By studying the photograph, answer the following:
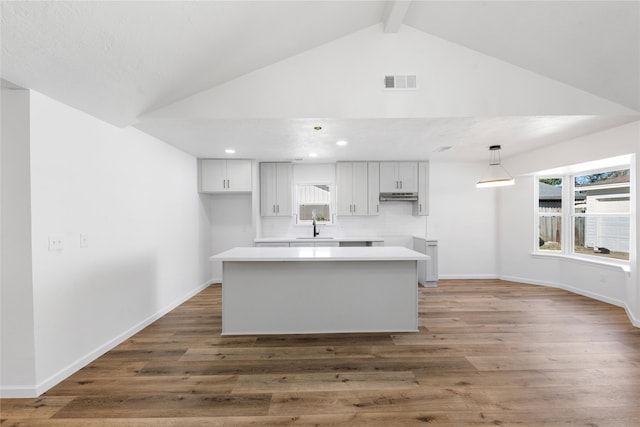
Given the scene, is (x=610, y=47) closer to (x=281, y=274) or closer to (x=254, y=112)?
(x=254, y=112)

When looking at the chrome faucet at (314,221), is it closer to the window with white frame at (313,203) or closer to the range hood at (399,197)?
the window with white frame at (313,203)

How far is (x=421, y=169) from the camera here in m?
5.63

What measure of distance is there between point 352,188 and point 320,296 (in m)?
2.81

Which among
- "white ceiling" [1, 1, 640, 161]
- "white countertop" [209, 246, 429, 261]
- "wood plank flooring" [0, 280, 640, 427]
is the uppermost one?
"white ceiling" [1, 1, 640, 161]

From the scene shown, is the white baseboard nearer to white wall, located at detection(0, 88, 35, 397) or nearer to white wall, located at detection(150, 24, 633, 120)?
white wall, located at detection(0, 88, 35, 397)

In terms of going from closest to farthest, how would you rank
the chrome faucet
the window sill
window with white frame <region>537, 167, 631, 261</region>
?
the window sill < window with white frame <region>537, 167, 631, 261</region> < the chrome faucet

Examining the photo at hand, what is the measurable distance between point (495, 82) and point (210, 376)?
3.89 metres

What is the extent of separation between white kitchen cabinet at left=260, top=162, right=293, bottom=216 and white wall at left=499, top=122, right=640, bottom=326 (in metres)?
4.23

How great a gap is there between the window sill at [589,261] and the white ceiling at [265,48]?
2058 millimetres

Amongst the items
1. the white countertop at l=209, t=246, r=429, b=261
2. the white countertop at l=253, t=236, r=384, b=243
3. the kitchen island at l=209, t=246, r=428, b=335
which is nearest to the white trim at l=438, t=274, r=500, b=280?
the white countertop at l=253, t=236, r=384, b=243

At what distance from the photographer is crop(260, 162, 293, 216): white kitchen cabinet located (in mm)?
5625

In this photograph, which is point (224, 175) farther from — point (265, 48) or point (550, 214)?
point (550, 214)

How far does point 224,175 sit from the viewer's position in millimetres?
5215

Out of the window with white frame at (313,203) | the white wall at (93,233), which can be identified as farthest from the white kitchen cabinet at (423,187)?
the white wall at (93,233)
